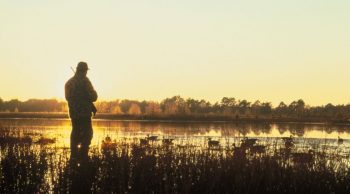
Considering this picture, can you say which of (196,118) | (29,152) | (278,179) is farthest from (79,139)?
(196,118)

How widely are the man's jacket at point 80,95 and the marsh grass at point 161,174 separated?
1142 mm

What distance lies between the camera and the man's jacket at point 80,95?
12422 millimetres

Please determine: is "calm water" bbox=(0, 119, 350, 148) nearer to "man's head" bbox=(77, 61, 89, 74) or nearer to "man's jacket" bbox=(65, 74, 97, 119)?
"man's jacket" bbox=(65, 74, 97, 119)

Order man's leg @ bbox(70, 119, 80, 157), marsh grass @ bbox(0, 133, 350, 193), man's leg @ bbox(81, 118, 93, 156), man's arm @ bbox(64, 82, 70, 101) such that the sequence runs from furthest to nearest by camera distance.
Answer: man's arm @ bbox(64, 82, 70, 101) → man's leg @ bbox(81, 118, 93, 156) → man's leg @ bbox(70, 119, 80, 157) → marsh grass @ bbox(0, 133, 350, 193)

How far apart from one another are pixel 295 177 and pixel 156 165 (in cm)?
251

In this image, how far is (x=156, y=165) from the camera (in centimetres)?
1110

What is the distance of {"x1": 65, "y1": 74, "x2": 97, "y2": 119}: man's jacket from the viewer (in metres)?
12.4

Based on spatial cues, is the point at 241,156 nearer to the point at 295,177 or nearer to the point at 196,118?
the point at 295,177

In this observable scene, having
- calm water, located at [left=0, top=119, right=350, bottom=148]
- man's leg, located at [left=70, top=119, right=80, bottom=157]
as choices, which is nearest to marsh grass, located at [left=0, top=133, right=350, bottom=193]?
man's leg, located at [left=70, top=119, right=80, bottom=157]

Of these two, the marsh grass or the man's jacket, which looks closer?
the marsh grass

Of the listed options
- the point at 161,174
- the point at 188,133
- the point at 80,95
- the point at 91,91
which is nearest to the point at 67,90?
the point at 80,95

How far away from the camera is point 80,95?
40.8 feet

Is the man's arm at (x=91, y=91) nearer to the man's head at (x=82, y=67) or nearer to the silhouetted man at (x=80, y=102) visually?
the silhouetted man at (x=80, y=102)

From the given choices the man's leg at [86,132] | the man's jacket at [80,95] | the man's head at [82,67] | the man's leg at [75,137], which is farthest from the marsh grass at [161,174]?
the man's head at [82,67]
